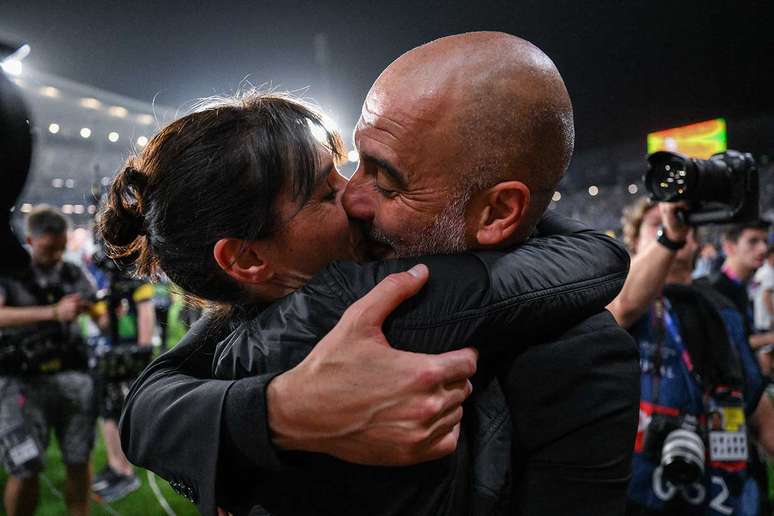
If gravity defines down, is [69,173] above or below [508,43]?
above

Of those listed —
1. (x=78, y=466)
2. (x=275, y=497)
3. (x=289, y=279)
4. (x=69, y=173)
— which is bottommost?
(x=78, y=466)

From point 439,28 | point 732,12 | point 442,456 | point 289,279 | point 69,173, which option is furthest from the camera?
point 69,173

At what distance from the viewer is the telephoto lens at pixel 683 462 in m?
2.24

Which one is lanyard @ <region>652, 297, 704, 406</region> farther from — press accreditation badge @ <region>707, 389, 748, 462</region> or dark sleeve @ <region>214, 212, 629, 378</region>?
dark sleeve @ <region>214, 212, 629, 378</region>

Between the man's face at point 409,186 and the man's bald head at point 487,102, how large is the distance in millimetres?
10

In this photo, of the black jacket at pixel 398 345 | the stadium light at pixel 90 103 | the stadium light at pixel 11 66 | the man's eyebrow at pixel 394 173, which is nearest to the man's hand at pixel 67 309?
the stadium light at pixel 11 66

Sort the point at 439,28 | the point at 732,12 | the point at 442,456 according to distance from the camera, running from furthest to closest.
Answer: the point at 732,12
the point at 439,28
the point at 442,456

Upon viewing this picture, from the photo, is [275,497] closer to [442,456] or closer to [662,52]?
[442,456]

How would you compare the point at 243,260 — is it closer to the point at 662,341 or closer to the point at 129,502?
the point at 662,341

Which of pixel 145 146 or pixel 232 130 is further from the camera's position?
pixel 145 146

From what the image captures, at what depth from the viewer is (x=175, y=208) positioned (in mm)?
1033

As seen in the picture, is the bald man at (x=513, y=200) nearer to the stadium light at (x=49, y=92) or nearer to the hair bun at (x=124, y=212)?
the hair bun at (x=124, y=212)

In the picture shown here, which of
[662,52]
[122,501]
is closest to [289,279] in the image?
[122,501]

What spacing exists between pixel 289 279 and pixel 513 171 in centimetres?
44
